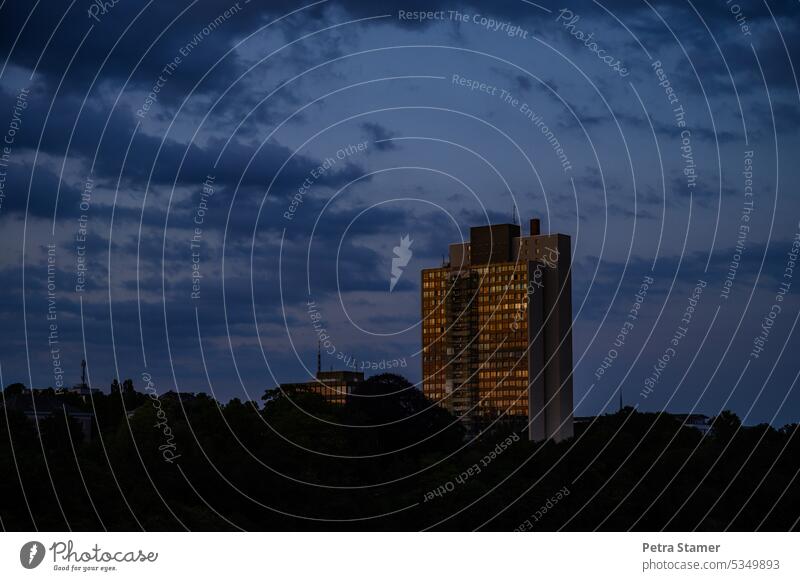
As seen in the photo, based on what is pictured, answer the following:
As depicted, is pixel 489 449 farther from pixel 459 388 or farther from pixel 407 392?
Result: pixel 459 388

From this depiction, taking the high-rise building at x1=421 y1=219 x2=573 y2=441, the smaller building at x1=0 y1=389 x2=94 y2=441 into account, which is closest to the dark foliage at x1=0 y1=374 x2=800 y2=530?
the smaller building at x1=0 y1=389 x2=94 y2=441

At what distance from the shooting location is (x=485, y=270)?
17750 centimetres

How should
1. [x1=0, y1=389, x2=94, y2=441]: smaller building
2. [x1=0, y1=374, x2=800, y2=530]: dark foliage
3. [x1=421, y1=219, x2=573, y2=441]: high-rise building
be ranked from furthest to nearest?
[x1=421, y1=219, x2=573, y2=441]: high-rise building
[x1=0, y1=389, x2=94, y2=441]: smaller building
[x1=0, y1=374, x2=800, y2=530]: dark foliage

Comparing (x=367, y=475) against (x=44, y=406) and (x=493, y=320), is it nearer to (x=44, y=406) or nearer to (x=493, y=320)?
(x=44, y=406)

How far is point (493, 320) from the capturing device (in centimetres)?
18712

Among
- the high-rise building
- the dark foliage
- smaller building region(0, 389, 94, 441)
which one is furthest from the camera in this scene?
the high-rise building

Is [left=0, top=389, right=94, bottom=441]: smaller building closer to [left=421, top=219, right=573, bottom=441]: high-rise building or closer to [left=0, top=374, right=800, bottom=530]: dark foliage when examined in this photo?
[left=0, top=374, right=800, bottom=530]: dark foliage

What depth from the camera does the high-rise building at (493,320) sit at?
166m

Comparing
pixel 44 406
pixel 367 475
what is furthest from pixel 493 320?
pixel 367 475

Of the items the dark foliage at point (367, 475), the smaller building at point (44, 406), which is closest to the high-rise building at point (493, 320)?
the smaller building at point (44, 406)

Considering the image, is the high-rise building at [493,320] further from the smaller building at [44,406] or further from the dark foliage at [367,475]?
the dark foliage at [367,475]

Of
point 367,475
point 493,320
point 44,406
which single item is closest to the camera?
point 367,475

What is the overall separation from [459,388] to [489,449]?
4352 inches

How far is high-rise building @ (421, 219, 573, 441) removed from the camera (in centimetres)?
16588
